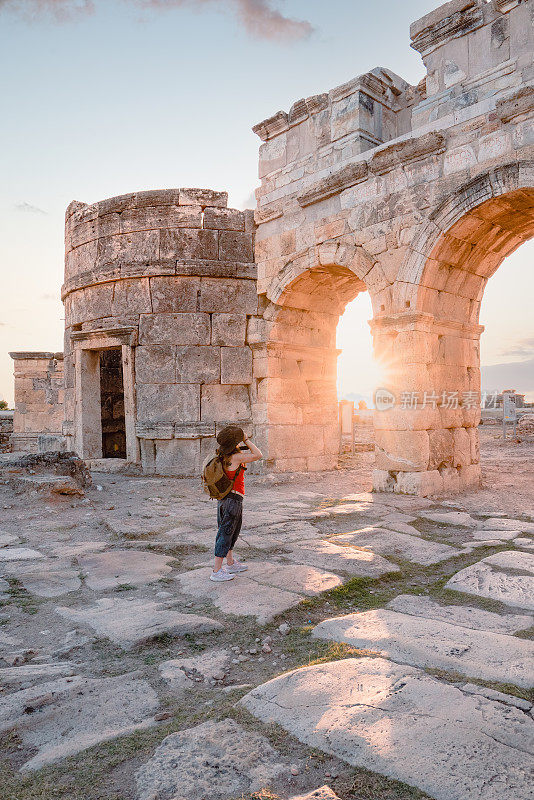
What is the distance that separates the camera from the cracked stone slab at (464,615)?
272 cm

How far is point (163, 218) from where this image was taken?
877 cm

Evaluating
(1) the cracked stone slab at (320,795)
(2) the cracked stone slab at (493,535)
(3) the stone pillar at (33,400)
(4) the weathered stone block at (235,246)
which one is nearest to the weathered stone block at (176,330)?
(4) the weathered stone block at (235,246)

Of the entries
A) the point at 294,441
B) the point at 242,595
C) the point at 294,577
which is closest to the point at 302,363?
the point at 294,441

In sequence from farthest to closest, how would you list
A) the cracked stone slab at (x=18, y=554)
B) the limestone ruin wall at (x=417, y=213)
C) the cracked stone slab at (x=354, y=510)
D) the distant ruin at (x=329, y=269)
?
the distant ruin at (x=329, y=269)
the limestone ruin wall at (x=417, y=213)
the cracked stone slab at (x=354, y=510)
the cracked stone slab at (x=18, y=554)

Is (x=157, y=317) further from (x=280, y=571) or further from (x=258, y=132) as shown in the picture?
(x=280, y=571)

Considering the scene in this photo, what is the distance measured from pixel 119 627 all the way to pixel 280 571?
4.05 ft

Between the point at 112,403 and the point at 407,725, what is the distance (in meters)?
10.8

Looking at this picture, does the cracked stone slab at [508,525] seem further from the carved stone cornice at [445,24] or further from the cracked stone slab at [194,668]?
the carved stone cornice at [445,24]

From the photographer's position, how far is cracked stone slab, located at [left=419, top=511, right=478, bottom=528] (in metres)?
5.17

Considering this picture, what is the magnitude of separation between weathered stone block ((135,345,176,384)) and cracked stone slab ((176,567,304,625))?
210 inches

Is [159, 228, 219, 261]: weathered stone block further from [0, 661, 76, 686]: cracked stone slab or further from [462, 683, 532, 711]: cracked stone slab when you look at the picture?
[462, 683, 532, 711]: cracked stone slab

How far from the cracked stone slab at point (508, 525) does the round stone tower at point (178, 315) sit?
452 centimetres

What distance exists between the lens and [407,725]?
176 centimetres

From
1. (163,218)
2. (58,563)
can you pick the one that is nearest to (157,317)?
(163,218)
